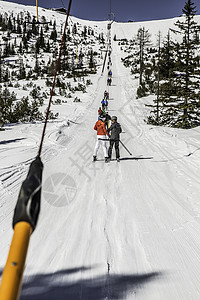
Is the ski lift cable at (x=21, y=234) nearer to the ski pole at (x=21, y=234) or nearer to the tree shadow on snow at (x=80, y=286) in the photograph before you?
the ski pole at (x=21, y=234)

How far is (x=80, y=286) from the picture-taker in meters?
2.29

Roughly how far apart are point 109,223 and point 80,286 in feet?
4.34

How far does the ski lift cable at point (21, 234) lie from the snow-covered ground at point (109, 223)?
1.69 meters

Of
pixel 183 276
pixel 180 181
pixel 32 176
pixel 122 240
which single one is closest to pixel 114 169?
pixel 180 181

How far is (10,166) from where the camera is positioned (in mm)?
5656

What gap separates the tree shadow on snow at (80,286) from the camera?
7.10 ft

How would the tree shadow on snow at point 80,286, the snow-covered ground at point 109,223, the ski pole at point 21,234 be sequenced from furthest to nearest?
the snow-covered ground at point 109,223
the tree shadow on snow at point 80,286
the ski pole at point 21,234

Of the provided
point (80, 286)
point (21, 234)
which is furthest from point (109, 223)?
point (21, 234)

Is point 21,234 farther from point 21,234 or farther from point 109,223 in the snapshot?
point 109,223

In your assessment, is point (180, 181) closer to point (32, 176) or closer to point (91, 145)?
point (91, 145)

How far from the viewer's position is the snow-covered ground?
2.34m

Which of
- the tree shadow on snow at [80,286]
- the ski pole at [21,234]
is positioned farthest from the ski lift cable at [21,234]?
the tree shadow on snow at [80,286]

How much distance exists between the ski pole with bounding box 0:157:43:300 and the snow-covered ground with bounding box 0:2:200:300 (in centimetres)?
169

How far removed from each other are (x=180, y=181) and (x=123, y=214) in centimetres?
235
